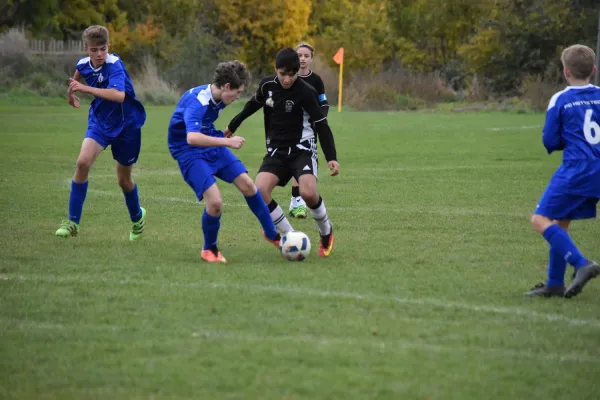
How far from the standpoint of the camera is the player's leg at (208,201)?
7.46m

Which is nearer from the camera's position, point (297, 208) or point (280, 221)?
point (280, 221)

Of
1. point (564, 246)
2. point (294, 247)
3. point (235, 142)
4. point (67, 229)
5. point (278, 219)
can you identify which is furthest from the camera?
point (67, 229)

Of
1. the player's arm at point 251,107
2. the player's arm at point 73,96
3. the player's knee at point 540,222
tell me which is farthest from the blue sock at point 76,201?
the player's knee at point 540,222

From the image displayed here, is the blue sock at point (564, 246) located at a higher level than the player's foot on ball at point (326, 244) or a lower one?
higher

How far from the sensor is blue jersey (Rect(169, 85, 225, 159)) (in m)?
7.43

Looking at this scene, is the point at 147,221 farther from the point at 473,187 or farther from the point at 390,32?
the point at 390,32

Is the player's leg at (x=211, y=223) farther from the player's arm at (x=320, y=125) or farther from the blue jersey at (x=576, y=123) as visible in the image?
the blue jersey at (x=576, y=123)

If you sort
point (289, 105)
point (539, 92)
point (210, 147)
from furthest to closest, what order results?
point (539, 92), point (289, 105), point (210, 147)

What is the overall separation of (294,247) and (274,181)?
0.98 m

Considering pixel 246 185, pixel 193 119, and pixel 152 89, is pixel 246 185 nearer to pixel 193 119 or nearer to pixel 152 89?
pixel 193 119

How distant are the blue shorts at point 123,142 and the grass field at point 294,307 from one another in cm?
73

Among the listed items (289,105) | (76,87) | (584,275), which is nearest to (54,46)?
(76,87)

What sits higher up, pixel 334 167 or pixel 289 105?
pixel 289 105

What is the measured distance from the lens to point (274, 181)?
Result: 834 cm
